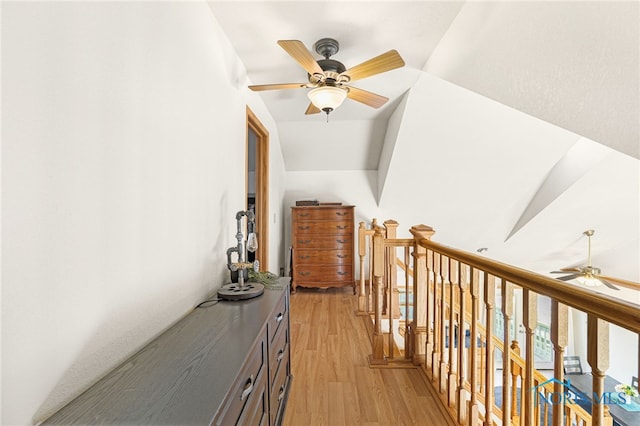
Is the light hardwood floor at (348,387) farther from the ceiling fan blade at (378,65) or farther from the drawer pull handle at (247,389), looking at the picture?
the ceiling fan blade at (378,65)

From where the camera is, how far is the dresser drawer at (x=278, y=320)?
146 cm

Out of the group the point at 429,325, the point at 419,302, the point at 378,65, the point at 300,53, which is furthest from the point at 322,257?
the point at 300,53

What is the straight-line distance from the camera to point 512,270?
118 centimetres

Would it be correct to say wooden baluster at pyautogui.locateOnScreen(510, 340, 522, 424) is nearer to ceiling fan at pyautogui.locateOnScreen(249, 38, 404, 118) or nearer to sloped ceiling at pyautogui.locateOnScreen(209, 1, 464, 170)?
ceiling fan at pyautogui.locateOnScreen(249, 38, 404, 118)

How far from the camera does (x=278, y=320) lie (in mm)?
1657

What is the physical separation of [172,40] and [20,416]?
4.62ft

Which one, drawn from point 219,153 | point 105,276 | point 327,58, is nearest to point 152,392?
point 105,276

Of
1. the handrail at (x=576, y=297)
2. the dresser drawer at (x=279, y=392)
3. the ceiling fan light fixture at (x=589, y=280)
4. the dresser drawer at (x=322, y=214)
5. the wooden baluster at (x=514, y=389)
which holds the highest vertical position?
the dresser drawer at (x=322, y=214)

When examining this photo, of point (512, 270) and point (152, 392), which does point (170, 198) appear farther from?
point (512, 270)

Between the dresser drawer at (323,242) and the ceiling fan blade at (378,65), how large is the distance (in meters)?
2.68

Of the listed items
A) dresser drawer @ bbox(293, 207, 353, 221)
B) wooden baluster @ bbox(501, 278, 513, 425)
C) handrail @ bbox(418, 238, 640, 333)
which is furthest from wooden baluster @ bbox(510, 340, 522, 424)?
dresser drawer @ bbox(293, 207, 353, 221)

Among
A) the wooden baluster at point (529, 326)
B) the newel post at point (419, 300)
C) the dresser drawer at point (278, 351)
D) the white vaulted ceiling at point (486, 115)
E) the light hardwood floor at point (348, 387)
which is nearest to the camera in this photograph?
the wooden baluster at point (529, 326)

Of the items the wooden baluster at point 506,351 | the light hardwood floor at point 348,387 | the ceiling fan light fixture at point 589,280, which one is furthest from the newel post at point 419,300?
Result: the ceiling fan light fixture at point 589,280

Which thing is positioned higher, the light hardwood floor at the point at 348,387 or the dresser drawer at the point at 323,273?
the dresser drawer at the point at 323,273
